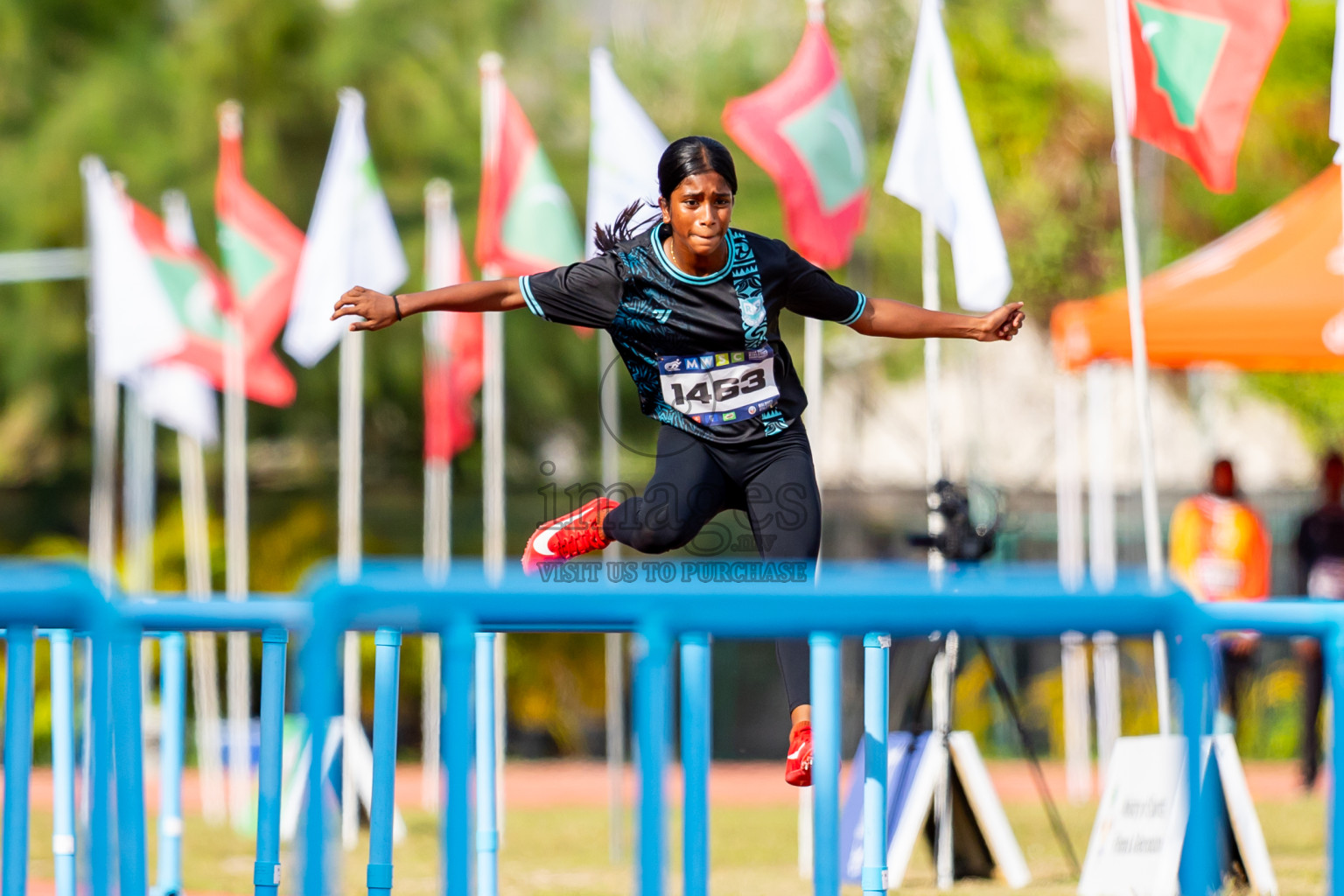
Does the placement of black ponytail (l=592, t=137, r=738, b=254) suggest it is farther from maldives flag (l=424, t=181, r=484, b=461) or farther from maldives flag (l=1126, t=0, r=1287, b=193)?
maldives flag (l=424, t=181, r=484, b=461)

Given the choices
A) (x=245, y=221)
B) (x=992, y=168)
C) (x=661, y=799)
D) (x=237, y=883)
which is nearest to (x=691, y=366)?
(x=661, y=799)

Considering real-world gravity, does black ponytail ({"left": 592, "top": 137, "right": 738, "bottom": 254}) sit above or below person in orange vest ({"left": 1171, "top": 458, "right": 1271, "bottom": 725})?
above

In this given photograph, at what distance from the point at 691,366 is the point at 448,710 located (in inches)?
77.2

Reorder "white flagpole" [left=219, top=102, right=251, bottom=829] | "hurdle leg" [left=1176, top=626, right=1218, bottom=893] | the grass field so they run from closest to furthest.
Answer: "hurdle leg" [left=1176, top=626, right=1218, bottom=893], the grass field, "white flagpole" [left=219, top=102, right=251, bottom=829]

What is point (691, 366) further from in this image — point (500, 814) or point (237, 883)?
point (500, 814)

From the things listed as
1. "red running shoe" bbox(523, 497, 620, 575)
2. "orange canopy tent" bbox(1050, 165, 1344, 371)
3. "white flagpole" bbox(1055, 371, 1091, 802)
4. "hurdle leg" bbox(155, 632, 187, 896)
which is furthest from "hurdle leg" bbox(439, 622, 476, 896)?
"white flagpole" bbox(1055, 371, 1091, 802)

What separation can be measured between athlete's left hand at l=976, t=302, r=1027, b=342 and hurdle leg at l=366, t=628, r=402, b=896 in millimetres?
1725

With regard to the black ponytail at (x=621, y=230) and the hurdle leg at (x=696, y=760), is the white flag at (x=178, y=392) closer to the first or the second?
the black ponytail at (x=621, y=230)

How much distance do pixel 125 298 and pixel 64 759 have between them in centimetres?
661

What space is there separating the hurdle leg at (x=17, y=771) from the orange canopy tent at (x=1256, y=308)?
21.6 feet

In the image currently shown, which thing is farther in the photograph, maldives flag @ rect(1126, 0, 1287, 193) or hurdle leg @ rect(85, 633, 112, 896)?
maldives flag @ rect(1126, 0, 1287, 193)

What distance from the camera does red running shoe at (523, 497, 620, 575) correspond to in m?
4.53

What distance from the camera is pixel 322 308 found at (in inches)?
390

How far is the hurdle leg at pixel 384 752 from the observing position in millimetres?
4164
